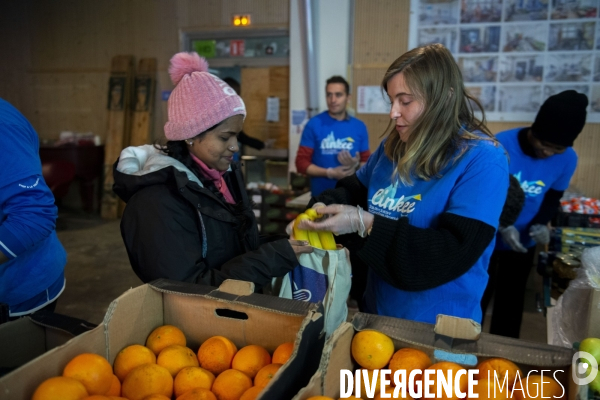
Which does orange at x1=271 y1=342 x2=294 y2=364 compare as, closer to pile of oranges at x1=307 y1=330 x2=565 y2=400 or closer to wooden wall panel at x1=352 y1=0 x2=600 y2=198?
pile of oranges at x1=307 y1=330 x2=565 y2=400

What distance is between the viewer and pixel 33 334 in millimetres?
994

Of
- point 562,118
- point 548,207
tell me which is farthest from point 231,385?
point 548,207

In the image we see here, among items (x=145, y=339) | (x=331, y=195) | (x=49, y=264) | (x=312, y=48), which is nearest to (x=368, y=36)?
(x=312, y=48)

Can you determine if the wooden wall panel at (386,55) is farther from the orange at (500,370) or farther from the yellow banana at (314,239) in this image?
the orange at (500,370)

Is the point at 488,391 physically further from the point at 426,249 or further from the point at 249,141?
the point at 249,141

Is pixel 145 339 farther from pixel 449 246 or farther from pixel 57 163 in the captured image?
pixel 57 163

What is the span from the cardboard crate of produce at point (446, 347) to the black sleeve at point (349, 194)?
764 mm

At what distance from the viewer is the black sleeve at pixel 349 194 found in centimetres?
170

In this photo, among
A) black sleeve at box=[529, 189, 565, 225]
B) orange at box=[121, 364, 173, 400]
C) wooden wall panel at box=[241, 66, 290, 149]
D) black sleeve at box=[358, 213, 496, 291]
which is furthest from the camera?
wooden wall panel at box=[241, 66, 290, 149]

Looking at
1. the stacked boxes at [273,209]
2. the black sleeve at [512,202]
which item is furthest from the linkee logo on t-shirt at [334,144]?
the black sleeve at [512,202]

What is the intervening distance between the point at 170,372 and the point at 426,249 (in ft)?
2.21

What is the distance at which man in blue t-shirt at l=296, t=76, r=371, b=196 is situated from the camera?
3775 millimetres

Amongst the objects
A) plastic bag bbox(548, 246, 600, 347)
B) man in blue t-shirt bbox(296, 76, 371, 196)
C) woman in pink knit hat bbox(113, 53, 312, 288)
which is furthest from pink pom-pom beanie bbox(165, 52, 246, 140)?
man in blue t-shirt bbox(296, 76, 371, 196)

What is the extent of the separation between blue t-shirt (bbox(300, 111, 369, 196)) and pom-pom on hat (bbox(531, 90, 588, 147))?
1.64 m
